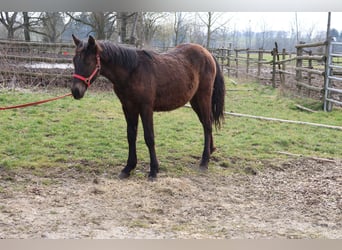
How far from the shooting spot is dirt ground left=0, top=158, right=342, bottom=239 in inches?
94.9

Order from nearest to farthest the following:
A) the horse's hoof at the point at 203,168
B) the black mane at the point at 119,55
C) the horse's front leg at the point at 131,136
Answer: the black mane at the point at 119,55 < the horse's front leg at the point at 131,136 < the horse's hoof at the point at 203,168

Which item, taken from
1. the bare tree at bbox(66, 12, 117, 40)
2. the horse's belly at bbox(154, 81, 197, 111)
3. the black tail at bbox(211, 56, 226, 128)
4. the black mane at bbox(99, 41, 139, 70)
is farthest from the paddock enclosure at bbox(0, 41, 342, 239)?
A: the bare tree at bbox(66, 12, 117, 40)

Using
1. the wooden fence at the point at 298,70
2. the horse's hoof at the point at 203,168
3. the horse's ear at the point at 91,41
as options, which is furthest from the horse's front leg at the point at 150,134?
the wooden fence at the point at 298,70

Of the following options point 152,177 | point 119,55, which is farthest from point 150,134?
point 119,55

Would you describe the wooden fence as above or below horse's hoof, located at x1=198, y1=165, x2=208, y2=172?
above

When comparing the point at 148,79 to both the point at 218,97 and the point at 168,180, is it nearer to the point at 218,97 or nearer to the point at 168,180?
the point at 168,180

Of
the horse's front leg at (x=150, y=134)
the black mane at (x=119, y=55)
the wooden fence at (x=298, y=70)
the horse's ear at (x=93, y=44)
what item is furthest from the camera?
the wooden fence at (x=298, y=70)

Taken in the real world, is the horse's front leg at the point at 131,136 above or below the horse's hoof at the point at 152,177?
above

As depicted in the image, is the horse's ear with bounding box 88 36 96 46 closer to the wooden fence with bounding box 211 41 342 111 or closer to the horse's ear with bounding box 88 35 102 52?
the horse's ear with bounding box 88 35 102 52

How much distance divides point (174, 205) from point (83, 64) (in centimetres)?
140

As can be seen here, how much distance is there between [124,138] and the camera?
194 inches

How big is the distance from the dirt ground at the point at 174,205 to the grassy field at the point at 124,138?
0.36 metres

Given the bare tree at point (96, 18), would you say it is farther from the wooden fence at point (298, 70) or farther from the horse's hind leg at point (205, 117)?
the wooden fence at point (298, 70)

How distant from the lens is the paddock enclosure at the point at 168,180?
248cm
